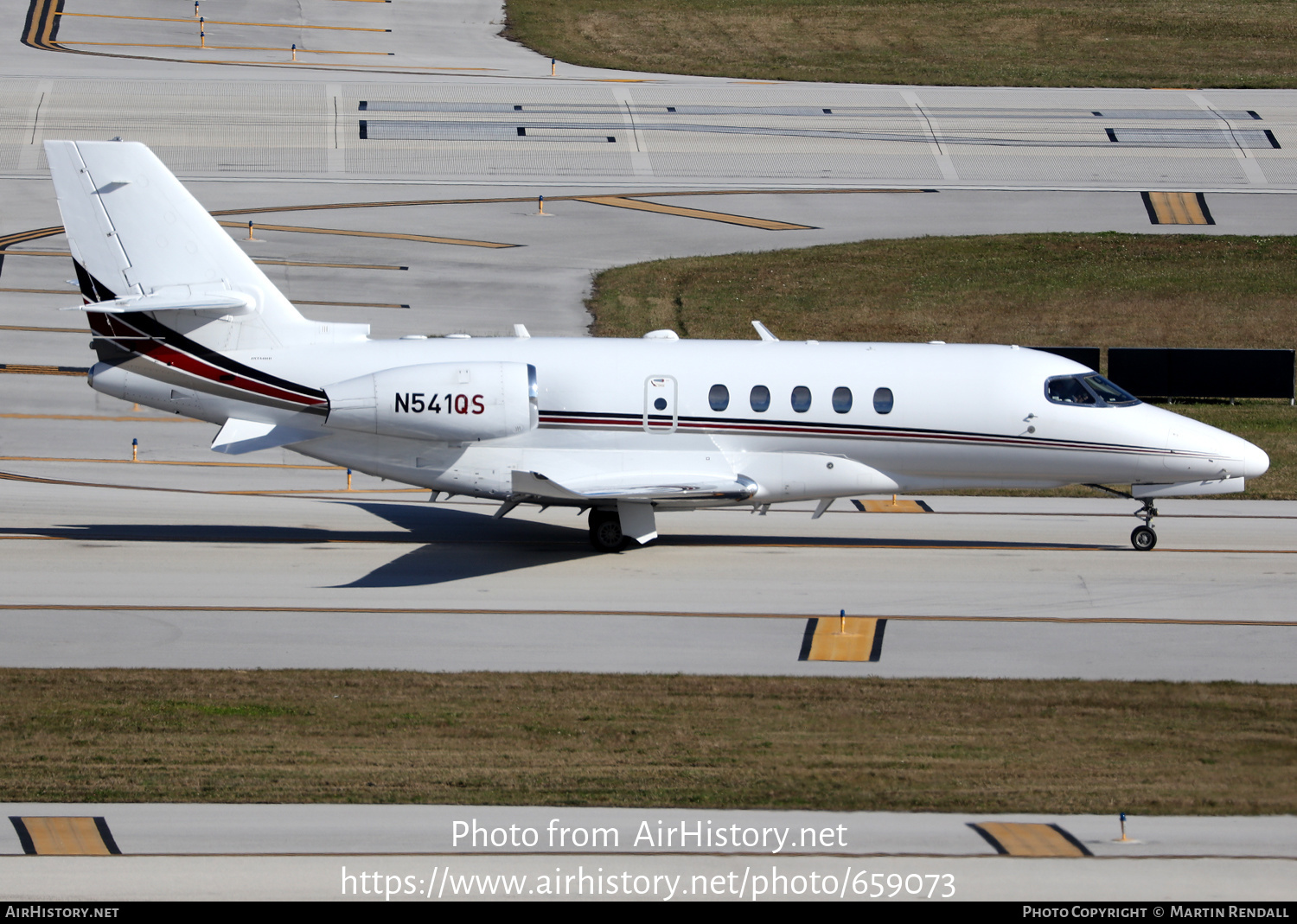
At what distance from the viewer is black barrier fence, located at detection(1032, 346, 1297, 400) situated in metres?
35.0

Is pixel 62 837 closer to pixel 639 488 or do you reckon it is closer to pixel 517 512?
pixel 639 488

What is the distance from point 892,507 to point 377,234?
832 inches

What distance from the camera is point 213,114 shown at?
53.2 metres

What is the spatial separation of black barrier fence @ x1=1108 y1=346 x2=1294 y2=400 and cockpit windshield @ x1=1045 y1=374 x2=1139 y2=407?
10.8 meters

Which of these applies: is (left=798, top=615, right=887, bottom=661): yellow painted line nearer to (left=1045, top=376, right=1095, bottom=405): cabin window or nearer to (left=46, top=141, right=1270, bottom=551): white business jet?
(left=46, top=141, right=1270, bottom=551): white business jet

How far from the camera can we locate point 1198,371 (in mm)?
35156

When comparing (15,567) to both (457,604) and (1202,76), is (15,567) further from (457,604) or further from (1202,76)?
(1202,76)

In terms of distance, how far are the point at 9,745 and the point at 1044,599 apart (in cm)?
1393

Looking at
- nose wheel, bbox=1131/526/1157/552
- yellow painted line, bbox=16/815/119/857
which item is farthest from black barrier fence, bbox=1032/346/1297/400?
yellow painted line, bbox=16/815/119/857

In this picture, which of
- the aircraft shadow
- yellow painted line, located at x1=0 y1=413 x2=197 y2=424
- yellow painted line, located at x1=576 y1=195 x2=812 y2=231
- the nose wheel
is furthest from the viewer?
yellow painted line, located at x1=576 y1=195 x2=812 y2=231

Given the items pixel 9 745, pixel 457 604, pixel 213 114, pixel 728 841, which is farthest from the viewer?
pixel 213 114

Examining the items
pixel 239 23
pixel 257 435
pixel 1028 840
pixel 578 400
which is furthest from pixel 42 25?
pixel 1028 840

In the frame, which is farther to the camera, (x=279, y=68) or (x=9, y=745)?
(x=279, y=68)
